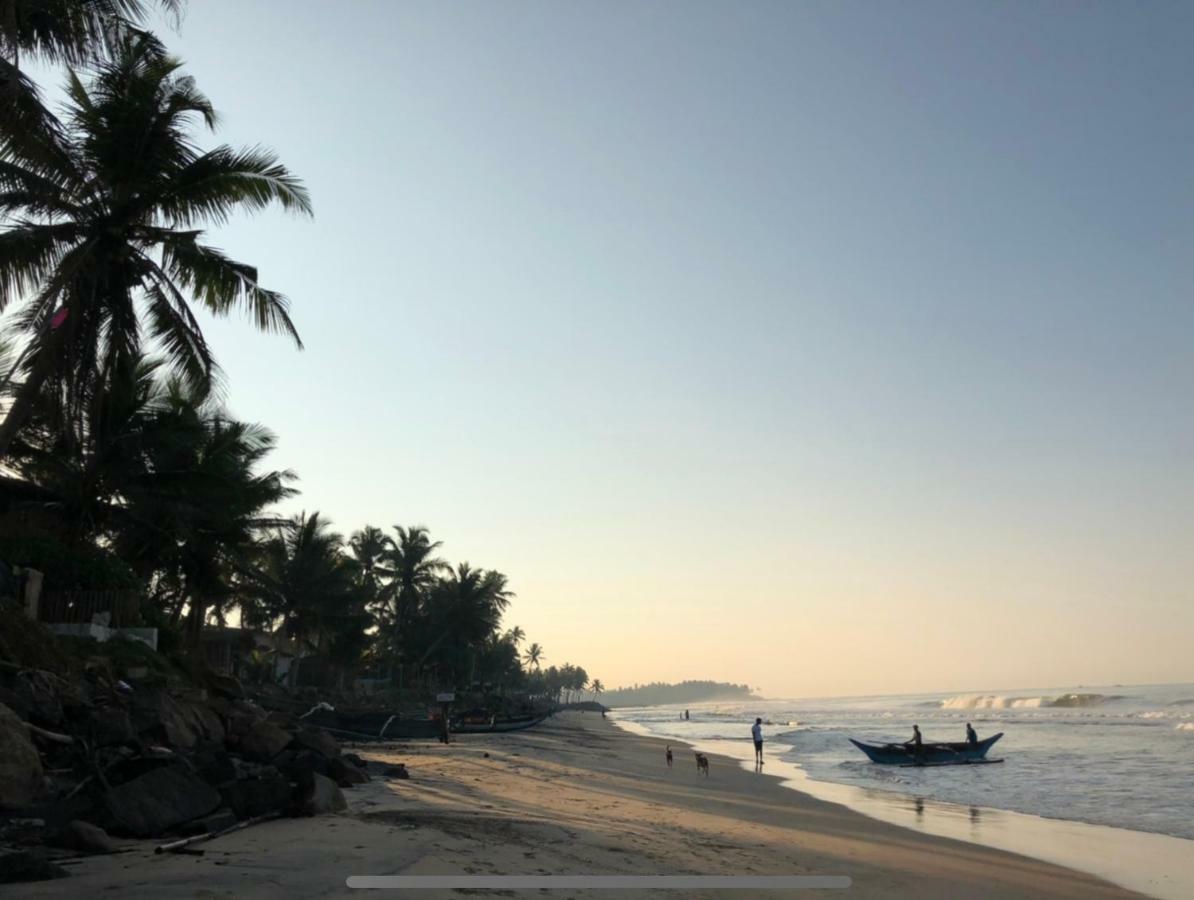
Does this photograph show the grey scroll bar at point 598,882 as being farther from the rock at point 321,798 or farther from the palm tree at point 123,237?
the palm tree at point 123,237

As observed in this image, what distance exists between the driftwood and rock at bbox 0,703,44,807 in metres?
2.09

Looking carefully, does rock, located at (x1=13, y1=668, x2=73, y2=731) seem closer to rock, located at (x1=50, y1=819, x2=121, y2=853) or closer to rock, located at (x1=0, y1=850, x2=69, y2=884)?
rock, located at (x1=50, y1=819, x2=121, y2=853)

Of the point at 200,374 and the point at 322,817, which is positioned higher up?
the point at 200,374

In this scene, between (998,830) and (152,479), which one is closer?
(998,830)

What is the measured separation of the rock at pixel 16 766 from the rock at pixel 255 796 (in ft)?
6.36

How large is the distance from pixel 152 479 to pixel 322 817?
643 inches

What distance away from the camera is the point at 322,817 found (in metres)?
10.5

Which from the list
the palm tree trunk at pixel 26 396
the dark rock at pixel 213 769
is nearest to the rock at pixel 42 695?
the dark rock at pixel 213 769

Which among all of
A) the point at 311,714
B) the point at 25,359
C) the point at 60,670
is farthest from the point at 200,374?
the point at 311,714

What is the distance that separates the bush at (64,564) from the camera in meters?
19.3

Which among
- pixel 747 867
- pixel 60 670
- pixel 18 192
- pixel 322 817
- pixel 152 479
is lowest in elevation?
pixel 747 867

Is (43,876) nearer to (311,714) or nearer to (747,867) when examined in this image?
(747,867)

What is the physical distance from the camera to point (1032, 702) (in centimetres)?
11525

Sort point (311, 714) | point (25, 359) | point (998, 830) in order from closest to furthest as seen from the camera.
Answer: point (25, 359), point (998, 830), point (311, 714)
